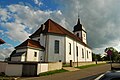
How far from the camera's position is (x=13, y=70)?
19297 millimetres

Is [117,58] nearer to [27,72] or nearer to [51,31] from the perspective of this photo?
[51,31]

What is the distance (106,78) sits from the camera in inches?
132

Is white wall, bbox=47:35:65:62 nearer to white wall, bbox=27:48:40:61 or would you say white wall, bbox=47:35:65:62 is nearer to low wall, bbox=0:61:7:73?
white wall, bbox=27:48:40:61

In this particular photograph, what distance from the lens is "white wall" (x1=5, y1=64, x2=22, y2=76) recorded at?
19203 millimetres

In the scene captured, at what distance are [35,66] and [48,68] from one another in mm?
3277

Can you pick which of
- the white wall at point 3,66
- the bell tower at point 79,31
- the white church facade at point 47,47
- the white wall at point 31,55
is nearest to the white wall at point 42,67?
the white wall at point 3,66

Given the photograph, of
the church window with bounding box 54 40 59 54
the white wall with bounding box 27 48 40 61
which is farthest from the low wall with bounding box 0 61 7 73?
the church window with bounding box 54 40 59 54

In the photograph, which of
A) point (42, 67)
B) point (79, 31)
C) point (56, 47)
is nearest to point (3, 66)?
point (42, 67)

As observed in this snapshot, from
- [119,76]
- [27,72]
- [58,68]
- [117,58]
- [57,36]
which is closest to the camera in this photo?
[119,76]

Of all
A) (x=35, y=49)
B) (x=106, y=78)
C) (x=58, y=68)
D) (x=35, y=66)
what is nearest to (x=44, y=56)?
(x=35, y=49)

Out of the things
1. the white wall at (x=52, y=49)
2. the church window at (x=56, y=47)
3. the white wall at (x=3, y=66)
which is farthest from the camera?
the church window at (x=56, y=47)

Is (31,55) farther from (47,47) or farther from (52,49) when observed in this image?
(52,49)

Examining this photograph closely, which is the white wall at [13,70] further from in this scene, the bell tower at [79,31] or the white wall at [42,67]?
the bell tower at [79,31]

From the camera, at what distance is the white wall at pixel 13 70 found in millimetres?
19203
